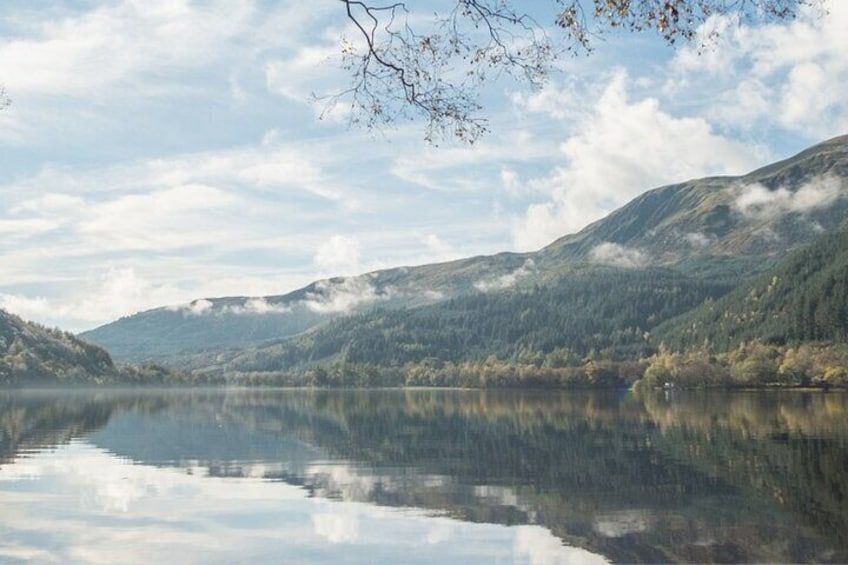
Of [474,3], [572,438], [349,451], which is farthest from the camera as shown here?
[572,438]

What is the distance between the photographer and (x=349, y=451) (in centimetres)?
8088

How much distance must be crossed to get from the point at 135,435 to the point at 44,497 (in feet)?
173

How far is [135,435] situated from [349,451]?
32.7 metres

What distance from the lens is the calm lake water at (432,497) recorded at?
35688mm

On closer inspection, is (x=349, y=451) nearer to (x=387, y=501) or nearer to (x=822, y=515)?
(x=387, y=501)

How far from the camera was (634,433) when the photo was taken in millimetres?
96312

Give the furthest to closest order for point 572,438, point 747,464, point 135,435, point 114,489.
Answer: point 135,435 → point 572,438 → point 747,464 → point 114,489

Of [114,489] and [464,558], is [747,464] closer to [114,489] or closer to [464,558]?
[464,558]

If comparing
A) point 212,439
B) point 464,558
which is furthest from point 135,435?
point 464,558

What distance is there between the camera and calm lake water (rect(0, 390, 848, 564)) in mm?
35688

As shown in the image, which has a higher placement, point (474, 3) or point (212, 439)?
point (474, 3)

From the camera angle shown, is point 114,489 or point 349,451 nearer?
point 114,489

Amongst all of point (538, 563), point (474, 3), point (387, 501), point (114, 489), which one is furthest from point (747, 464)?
point (474, 3)

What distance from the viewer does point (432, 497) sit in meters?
49.8
